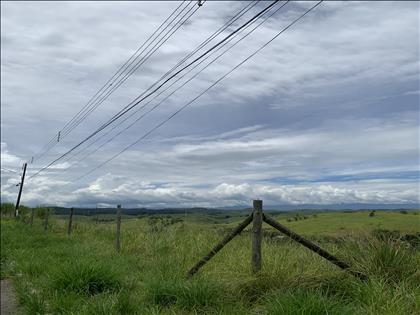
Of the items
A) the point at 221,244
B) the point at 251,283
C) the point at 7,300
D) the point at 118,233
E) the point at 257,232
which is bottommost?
the point at 7,300

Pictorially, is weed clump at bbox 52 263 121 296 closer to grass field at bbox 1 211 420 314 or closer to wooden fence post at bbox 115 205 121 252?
grass field at bbox 1 211 420 314

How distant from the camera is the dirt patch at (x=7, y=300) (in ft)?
27.2

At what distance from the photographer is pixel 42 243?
1788cm

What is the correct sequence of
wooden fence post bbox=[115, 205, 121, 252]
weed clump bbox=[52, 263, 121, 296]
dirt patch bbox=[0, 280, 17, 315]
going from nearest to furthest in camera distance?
weed clump bbox=[52, 263, 121, 296] < dirt patch bbox=[0, 280, 17, 315] < wooden fence post bbox=[115, 205, 121, 252]

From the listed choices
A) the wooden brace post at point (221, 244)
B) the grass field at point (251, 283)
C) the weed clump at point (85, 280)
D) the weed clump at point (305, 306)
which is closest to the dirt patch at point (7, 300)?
the grass field at point (251, 283)

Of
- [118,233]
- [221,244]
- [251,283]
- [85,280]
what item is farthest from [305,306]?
[118,233]

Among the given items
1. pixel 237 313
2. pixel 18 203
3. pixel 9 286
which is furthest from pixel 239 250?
pixel 18 203

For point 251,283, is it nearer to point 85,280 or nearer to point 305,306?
point 305,306

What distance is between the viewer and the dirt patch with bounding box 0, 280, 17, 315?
828cm

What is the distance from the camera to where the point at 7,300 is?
9.07 meters

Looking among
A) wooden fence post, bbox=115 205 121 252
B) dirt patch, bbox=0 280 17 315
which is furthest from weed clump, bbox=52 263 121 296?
wooden fence post, bbox=115 205 121 252

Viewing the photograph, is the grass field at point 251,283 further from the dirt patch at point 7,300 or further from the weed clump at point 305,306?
the dirt patch at point 7,300

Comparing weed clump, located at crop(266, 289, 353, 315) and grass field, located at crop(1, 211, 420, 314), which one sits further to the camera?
grass field, located at crop(1, 211, 420, 314)

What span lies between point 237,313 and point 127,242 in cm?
935
